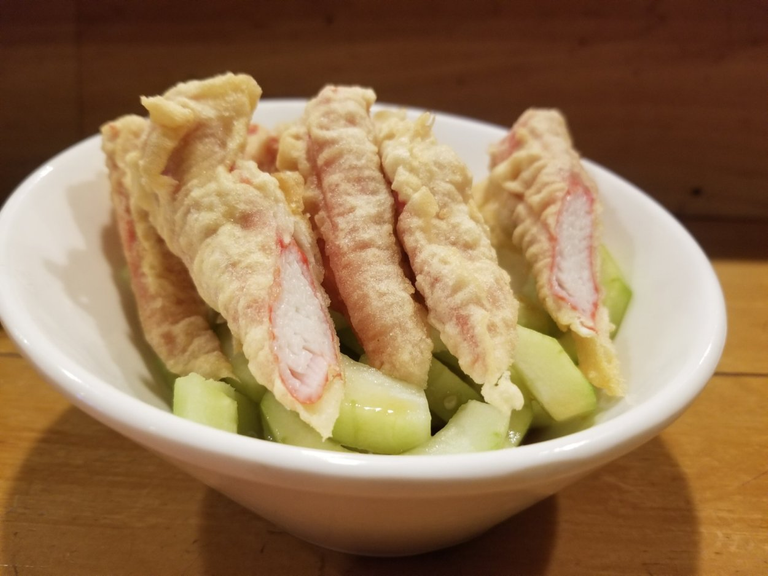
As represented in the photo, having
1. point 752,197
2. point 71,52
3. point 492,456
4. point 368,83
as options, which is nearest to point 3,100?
point 71,52

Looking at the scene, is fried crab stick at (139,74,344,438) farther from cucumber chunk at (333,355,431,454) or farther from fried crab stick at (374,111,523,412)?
fried crab stick at (374,111,523,412)

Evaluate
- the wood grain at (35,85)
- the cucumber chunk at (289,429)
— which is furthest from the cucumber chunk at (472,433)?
the wood grain at (35,85)

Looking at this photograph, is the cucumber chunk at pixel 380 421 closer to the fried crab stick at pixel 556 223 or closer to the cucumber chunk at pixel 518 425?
the cucumber chunk at pixel 518 425

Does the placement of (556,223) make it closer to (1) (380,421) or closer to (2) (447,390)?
(2) (447,390)

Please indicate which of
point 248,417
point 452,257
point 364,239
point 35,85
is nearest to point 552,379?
point 452,257

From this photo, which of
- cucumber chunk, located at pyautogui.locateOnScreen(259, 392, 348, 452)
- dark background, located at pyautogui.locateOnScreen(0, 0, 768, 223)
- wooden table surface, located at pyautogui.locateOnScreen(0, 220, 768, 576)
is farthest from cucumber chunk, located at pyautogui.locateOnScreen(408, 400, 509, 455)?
dark background, located at pyautogui.locateOnScreen(0, 0, 768, 223)

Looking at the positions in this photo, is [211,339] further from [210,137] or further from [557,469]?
[557,469]
